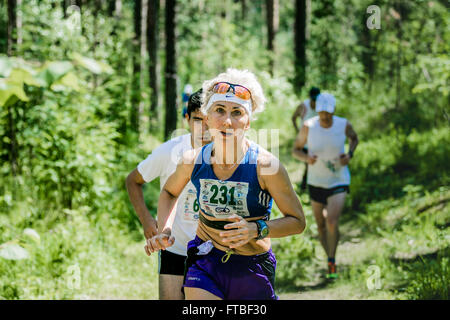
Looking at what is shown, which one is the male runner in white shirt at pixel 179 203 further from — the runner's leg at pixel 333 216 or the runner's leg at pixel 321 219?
the runner's leg at pixel 321 219

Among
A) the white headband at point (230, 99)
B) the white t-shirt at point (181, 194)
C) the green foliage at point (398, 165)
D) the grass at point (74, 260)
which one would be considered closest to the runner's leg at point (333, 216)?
the grass at point (74, 260)

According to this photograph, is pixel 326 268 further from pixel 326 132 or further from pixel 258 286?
pixel 258 286

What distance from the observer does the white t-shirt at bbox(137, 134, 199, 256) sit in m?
3.93

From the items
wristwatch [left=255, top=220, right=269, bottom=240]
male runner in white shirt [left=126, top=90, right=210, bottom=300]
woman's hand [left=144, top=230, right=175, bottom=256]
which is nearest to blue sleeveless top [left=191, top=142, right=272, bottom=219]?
wristwatch [left=255, top=220, right=269, bottom=240]

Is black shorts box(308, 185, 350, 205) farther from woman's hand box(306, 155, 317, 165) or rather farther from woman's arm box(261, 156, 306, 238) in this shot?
woman's arm box(261, 156, 306, 238)

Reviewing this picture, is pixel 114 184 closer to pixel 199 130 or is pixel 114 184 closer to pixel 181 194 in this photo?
pixel 181 194

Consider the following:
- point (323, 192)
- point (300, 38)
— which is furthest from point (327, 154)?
point (300, 38)

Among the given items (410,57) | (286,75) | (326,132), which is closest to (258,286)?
(326,132)

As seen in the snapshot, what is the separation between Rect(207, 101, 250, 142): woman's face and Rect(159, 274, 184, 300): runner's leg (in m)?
1.25

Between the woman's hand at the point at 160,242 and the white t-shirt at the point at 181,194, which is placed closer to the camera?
the woman's hand at the point at 160,242

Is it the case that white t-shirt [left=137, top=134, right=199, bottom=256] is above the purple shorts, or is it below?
above

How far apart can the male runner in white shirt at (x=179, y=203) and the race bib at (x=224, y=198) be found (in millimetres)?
775

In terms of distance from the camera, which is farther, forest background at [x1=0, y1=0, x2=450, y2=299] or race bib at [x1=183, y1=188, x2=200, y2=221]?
forest background at [x1=0, y1=0, x2=450, y2=299]

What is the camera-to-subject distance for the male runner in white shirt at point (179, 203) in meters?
3.84
